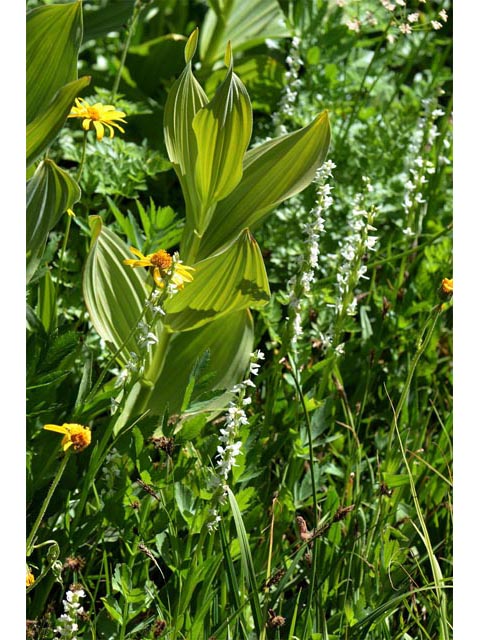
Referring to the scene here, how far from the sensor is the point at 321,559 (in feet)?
5.40

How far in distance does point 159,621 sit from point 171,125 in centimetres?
90

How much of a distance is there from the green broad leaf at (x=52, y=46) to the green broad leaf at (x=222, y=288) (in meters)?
0.42

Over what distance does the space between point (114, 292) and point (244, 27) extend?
1.17m

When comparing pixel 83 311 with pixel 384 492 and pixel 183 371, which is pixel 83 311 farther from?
pixel 384 492

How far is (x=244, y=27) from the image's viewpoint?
2643 mm

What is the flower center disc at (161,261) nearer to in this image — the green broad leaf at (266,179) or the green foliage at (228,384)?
the green foliage at (228,384)

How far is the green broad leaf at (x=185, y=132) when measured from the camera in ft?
5.63

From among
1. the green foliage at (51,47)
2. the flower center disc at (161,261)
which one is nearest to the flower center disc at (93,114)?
the green foliage at (51,47)

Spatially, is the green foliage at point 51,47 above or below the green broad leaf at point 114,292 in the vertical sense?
above

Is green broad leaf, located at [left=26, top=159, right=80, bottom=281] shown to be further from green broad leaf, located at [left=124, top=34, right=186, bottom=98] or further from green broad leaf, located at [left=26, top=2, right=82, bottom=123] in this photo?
green broad leaf, located at [left=124, top=34, right=186, bottom=98]

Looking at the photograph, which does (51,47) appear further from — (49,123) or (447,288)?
(447,288)

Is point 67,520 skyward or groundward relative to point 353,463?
skyward
